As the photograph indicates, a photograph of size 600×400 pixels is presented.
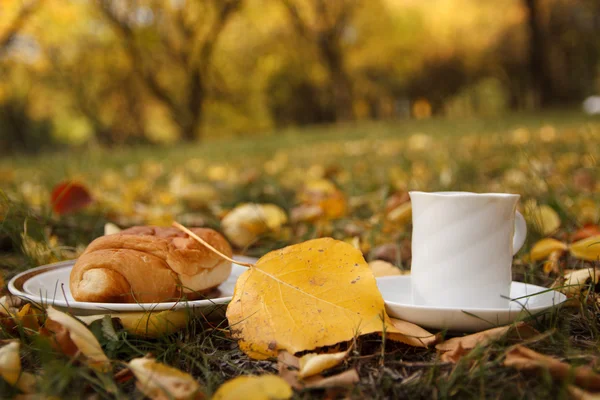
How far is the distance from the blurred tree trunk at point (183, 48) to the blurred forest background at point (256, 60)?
39mm

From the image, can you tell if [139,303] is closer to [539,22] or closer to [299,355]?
[299,355]

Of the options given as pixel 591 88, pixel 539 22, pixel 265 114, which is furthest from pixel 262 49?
pixel 591 88

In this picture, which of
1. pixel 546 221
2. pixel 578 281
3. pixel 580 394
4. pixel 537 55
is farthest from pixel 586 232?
pixel 537 55

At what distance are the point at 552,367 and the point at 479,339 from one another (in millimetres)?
140

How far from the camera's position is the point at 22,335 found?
1034 millimetres

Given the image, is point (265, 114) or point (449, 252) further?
point (265, 114)

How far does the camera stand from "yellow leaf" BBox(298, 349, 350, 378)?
85cm

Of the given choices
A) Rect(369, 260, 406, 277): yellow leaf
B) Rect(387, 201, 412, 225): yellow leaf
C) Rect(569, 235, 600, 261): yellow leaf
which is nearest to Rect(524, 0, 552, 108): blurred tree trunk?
Rect(387, 201, 412, 225): yellow leaf

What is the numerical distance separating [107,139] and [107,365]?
20.3 m

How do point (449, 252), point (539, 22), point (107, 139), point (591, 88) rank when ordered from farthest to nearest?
point (591, 88)
point (107, 139)
point (539, 22)
point (449, 252)

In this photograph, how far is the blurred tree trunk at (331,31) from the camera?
17141 mm

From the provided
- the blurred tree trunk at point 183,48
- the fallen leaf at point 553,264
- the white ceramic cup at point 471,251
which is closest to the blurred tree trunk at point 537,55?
the blurred tree trunk at point 183,48

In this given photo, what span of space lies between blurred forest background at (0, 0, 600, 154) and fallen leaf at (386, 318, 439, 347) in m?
9.51

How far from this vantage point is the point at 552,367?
81cm
